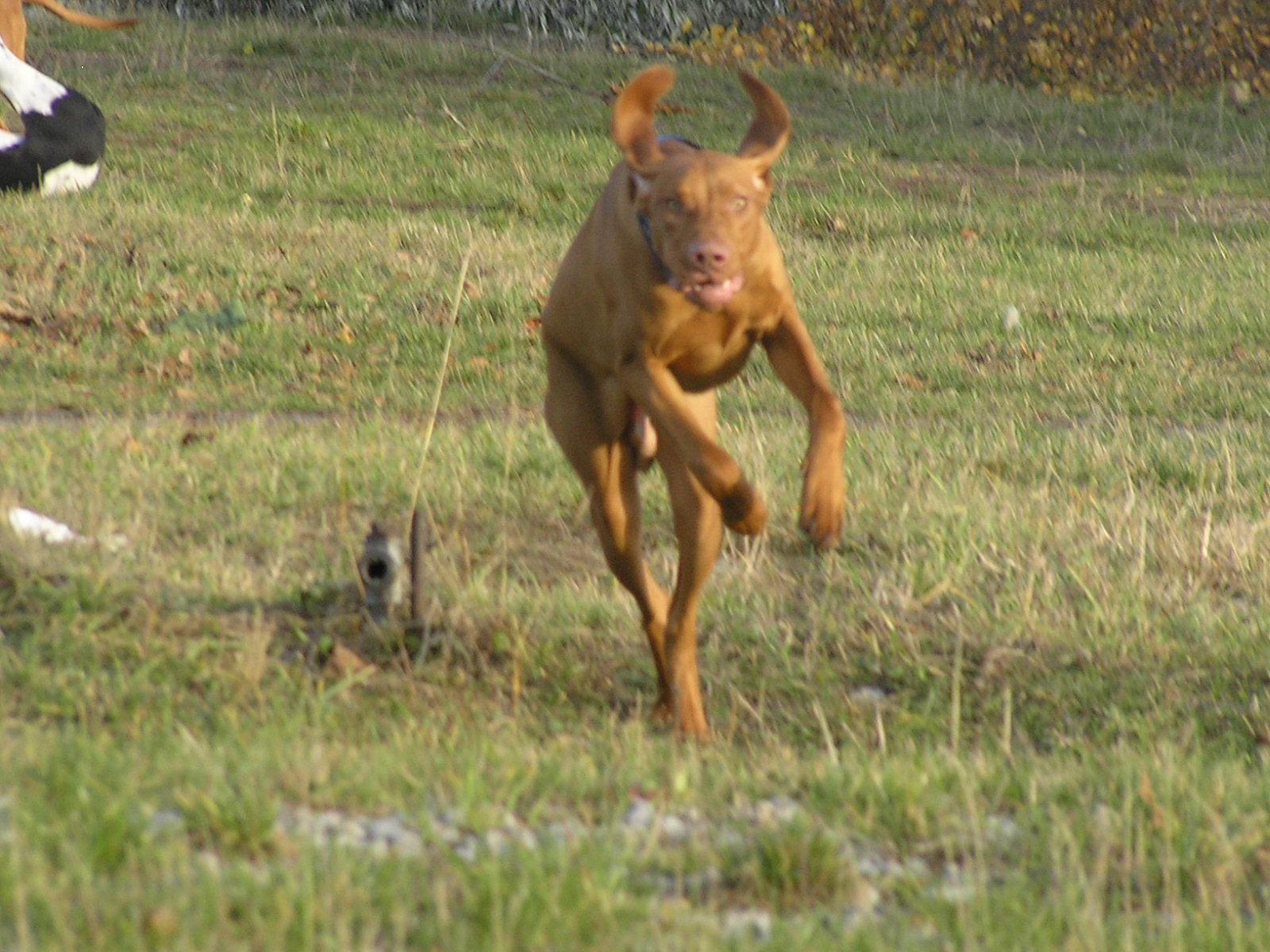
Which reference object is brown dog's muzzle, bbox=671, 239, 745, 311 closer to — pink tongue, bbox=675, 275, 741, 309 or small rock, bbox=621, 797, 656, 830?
pink tongue, bbox=675, 275, 741, 309

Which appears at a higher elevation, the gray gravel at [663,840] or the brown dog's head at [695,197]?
the brown dog's head at [695,197]

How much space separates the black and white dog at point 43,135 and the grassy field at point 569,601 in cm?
30

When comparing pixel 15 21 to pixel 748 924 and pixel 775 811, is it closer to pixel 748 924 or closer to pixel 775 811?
pixel 775 811

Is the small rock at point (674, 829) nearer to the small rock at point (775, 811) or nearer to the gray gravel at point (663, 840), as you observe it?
the gray gravel at point (663, 840)

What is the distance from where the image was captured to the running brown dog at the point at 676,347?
373 centimetres

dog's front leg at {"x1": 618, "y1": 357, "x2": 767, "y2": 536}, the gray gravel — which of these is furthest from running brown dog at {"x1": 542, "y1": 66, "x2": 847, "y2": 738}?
the gray gravel

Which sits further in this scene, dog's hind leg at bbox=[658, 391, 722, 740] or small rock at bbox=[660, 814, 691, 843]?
dog's hind leg at bbox=[658, 391, 722, 740]

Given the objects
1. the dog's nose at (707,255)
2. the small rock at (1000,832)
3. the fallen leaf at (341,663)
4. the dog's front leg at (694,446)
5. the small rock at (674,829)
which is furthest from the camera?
the fallen leaf at (341,663)

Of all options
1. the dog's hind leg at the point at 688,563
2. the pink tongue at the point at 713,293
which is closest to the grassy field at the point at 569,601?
the dog's hind leg at the point at 688,563

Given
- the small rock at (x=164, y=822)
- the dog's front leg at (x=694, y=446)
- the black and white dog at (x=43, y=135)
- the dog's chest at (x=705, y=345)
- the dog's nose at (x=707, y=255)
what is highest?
the dog's nose at (x=707, y=255)

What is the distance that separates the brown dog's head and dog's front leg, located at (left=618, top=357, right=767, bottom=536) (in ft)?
0.70

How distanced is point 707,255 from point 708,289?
0.11 meters

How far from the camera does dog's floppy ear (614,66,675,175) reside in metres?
3.92

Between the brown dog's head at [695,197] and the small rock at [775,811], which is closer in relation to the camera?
the small rock at [775,811]
